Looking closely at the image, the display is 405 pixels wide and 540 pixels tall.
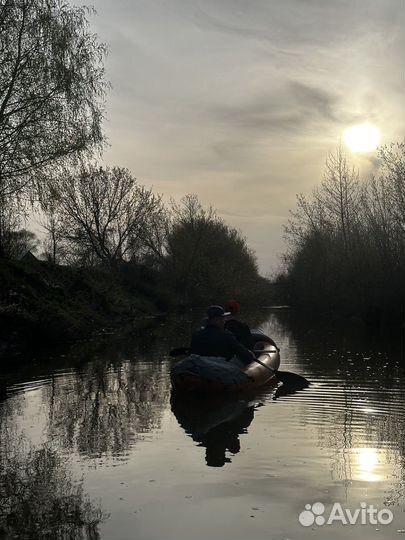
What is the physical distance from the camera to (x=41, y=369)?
1411 cm

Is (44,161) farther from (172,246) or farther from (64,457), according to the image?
(172,246)

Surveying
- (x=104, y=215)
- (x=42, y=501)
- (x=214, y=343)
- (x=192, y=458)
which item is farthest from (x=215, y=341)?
(x=104, y=215)

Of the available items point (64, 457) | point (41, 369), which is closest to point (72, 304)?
point (41, 369)

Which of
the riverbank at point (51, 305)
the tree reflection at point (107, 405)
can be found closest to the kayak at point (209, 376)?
the tree reflection at point (107, 405)

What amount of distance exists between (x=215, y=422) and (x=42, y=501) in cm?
357

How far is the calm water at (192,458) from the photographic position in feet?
16.2

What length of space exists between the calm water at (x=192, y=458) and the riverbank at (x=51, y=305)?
239 inches

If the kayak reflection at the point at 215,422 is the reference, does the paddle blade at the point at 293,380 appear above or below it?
above

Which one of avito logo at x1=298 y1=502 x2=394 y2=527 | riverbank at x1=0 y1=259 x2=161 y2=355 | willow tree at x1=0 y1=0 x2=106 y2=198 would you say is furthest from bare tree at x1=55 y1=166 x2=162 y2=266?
avito logo at x1=298 y1=502 x2=394 y2=527

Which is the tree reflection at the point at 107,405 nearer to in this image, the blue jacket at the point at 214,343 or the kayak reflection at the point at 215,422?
the kayak reflection at the point at 215,422

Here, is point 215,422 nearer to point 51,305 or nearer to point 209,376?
point 209,376

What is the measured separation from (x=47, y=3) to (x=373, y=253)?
19255 millimetres

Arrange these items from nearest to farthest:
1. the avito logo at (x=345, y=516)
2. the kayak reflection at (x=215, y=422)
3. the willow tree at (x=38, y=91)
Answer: the avito logo at (x=345, y=516) < the kayak reflection at (x=215, y=422) < the willow tree at (x=38, y=91)

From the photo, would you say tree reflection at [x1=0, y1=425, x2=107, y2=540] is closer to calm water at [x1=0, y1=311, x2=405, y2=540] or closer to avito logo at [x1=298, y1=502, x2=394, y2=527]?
calm water at [x1=0, y1=311, x2=405, y2=540]
